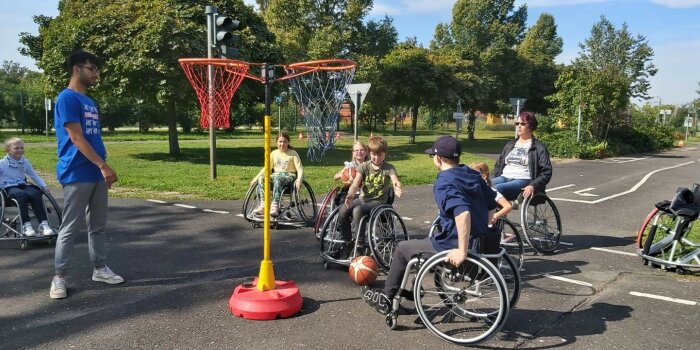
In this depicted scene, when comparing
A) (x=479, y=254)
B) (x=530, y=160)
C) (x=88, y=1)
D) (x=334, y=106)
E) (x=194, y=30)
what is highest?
(x=88, y=1)

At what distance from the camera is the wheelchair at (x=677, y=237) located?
18.9ft

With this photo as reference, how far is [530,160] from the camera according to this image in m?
6.82

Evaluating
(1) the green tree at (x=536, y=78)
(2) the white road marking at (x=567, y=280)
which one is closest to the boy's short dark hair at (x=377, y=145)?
(2) the white road marking at (x=567, y=280)

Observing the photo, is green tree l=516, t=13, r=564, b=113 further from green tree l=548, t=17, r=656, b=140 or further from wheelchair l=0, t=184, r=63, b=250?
wheelchair l=0, t=184, r=63, b=250

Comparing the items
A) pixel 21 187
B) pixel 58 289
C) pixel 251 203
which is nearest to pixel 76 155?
pixel 58 289

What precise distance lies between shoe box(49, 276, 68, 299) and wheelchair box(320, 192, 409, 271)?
252cm

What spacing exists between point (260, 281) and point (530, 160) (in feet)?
13.0

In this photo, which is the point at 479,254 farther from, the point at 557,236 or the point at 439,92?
the point at 439,92

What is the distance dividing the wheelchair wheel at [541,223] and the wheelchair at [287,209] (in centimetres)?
312

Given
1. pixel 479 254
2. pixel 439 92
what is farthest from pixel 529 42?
pixel 479 254

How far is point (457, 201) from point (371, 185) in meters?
2.11

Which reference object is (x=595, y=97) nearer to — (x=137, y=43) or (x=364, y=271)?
(x=137, y=43)

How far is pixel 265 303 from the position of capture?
4328 mm

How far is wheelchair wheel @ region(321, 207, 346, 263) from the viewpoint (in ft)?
19.0
